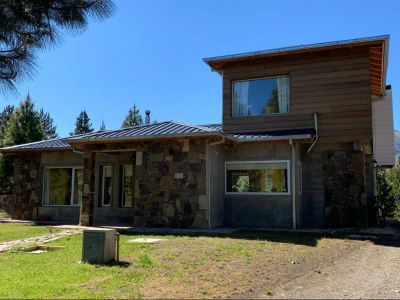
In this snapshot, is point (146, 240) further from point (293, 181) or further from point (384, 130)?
point (384, 130)

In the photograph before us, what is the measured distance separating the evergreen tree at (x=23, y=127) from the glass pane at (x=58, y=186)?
33.6 ft

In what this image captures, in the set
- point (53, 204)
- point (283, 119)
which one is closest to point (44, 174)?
point (53, 204)

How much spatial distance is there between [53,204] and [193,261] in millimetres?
10845

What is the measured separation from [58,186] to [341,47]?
11681 mm

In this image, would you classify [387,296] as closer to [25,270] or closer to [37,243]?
[25,270]

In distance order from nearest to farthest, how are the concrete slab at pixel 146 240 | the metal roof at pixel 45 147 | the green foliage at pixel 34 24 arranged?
1. the green foliage at pixel 34 24
2. the concrete slab at pixel 146 240
3. the metal roof at pixel 45 147

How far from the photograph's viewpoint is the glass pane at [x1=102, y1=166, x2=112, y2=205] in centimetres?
1655

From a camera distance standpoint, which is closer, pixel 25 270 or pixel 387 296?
pixel 387 296

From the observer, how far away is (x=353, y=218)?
13.5 m

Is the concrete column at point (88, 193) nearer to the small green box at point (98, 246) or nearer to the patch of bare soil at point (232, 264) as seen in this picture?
the patch of bare soil at point (232, 264)

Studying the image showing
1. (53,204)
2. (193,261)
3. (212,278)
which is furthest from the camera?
(53,204)

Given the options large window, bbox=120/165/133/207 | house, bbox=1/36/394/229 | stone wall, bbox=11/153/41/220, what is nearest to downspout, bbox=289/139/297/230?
house, bbox=1/36/394/229

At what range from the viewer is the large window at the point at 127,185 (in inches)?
643

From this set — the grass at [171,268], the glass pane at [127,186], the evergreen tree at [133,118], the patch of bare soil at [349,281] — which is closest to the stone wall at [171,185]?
the grass at [171,268]
